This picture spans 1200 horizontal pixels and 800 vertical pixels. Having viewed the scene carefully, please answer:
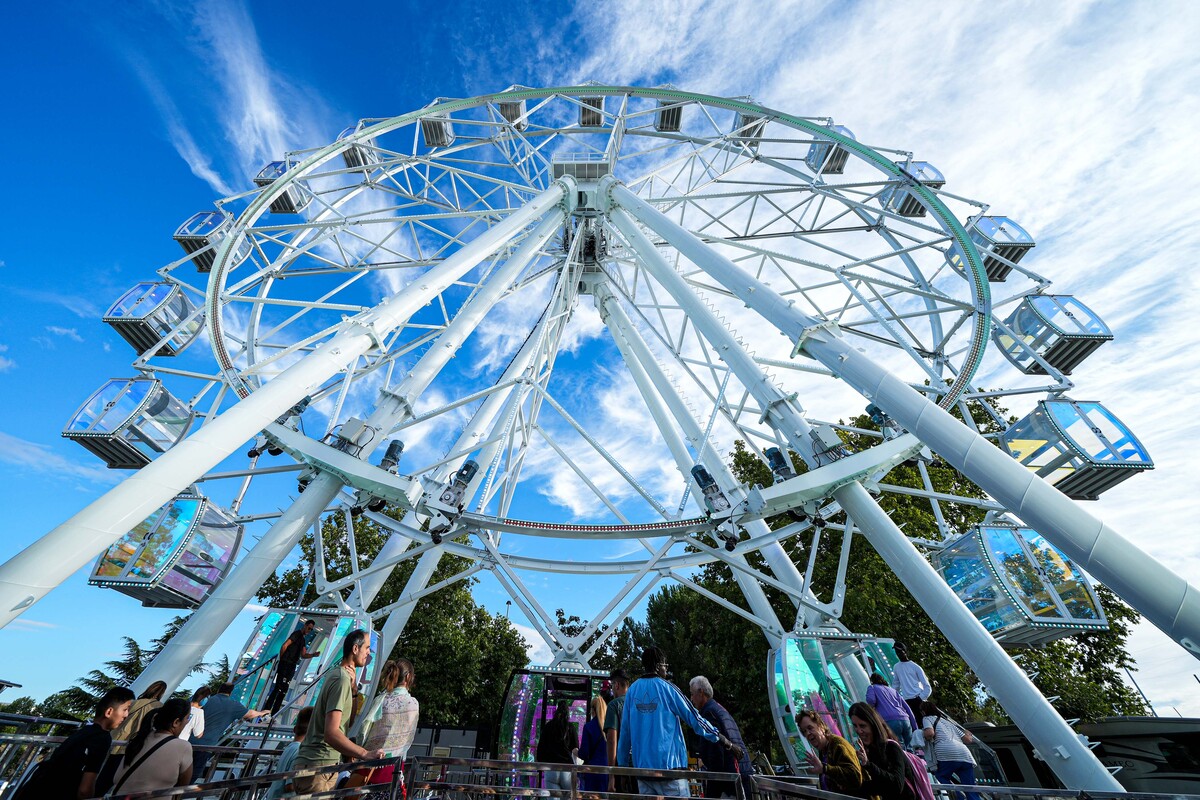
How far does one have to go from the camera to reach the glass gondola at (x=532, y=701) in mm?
9008

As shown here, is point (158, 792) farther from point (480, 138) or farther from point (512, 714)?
point (480, 138)

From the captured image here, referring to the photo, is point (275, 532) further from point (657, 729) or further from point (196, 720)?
point (657, 729)

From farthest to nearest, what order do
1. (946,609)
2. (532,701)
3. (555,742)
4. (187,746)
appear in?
(532,701) < (946,609) < (555,742) < (187,746)

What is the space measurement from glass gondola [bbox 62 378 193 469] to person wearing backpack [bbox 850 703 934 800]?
13.6m

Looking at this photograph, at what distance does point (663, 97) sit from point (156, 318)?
14426 mm

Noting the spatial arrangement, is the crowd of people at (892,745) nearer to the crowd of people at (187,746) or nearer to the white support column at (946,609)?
the white support column at (946,609)

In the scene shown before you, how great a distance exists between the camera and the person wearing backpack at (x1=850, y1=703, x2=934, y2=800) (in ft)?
10.4

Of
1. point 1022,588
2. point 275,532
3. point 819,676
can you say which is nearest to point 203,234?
point 275,532

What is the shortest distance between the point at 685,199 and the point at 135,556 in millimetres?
14579

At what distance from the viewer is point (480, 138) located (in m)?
16.3

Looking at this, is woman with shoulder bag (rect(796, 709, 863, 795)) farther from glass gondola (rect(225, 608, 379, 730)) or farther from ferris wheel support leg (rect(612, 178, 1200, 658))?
glass gondola (rect(225, 608, 379, 730))

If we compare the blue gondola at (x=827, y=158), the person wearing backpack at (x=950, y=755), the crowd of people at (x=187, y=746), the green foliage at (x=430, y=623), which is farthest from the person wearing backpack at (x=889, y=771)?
the green foliage at (x=430, y=623)

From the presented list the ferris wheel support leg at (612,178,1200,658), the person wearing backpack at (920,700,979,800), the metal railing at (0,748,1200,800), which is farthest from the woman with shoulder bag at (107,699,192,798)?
the ferris wheel support leg at (612,178,1200,658)

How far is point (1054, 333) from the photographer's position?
13.3 m
